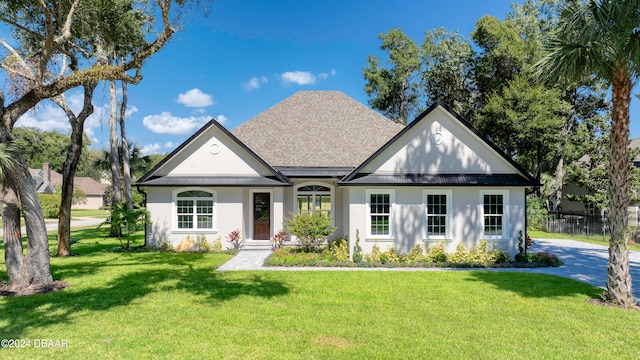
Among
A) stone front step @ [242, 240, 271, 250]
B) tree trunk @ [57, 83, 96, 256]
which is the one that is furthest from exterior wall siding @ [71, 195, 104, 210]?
stone front step @ [242, 240, 271, 250]

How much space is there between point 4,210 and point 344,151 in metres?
13.1

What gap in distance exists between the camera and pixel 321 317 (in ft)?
22.6

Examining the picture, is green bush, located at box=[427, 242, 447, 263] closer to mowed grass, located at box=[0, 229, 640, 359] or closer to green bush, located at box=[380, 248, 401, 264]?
green bush, located at box=[380, 248, 401, 264]

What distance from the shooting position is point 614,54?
760 cm

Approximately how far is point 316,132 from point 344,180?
605cm

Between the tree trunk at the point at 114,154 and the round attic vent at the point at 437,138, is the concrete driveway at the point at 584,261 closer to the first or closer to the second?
the round attic vent at the point at 437,138

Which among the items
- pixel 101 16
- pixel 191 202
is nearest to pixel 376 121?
pixel 191 202

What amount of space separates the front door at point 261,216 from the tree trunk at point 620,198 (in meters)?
13.0

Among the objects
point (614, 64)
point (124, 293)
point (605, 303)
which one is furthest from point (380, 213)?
point (124, 293)

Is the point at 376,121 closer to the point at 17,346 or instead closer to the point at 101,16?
the point at 101,16

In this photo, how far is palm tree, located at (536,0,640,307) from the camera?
728 centimetres

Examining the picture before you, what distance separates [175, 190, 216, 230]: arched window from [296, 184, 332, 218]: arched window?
4299 millimetres

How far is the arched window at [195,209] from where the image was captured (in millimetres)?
15586

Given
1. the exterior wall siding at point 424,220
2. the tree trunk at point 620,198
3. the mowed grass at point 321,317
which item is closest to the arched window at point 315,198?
the exterior wall siding at point 424,220
